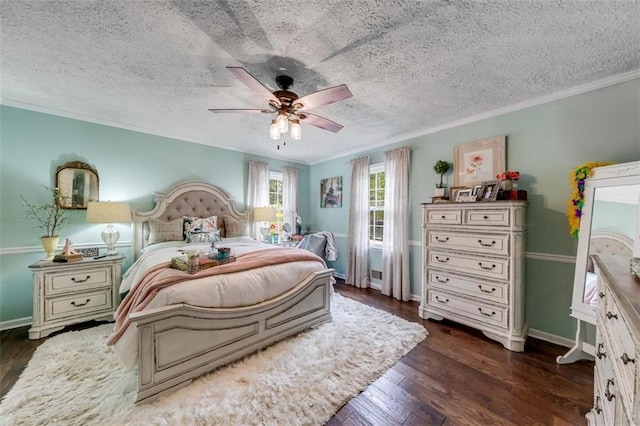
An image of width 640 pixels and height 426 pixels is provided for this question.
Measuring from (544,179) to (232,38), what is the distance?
318 centimetres

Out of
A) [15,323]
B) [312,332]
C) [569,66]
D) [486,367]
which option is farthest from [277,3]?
[15,323]

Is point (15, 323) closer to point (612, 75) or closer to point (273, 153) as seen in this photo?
point (273, 153)

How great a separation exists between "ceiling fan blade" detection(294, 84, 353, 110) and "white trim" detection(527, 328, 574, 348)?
9.94 feet

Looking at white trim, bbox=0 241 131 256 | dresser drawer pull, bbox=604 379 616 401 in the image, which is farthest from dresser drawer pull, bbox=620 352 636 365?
white trim, bbox=0 241 131 256

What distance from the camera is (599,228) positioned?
196 centimetres

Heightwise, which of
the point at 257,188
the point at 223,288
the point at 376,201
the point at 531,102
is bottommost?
the point at 223,288

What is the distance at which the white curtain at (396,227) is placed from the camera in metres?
3.50

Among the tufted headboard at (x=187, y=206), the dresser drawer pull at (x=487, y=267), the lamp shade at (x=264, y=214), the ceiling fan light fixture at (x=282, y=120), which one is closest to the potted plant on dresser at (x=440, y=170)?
the dresser drawer pull at (x=487, y=267)

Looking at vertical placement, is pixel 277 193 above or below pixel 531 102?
below

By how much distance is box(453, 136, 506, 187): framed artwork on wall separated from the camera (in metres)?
2.71

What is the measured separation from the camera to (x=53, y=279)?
94.6 inches

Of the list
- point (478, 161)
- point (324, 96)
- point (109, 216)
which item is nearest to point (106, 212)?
point (109, 216)

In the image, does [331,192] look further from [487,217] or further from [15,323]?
[15,323]

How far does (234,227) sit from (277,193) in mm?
1269
